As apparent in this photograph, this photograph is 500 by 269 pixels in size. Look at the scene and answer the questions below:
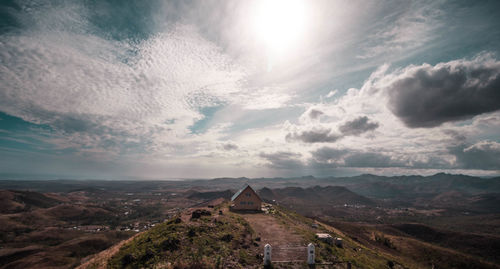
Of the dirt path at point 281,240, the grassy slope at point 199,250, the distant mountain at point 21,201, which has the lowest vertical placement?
the distant mountain at point 21,201

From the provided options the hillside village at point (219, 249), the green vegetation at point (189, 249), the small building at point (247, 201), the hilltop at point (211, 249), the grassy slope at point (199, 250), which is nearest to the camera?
the green vegetation at point (189, 249)

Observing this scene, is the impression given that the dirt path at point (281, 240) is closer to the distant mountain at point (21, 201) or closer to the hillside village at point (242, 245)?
the hillside village at point (242, 245)

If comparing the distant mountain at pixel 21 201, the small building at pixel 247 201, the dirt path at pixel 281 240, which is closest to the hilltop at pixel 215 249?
the dirt path at pixel 281 240

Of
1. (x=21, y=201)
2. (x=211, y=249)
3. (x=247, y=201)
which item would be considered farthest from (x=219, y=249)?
(x=21, y=201)

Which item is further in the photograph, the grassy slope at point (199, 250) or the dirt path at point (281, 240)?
the dirt path at point (281, 240)

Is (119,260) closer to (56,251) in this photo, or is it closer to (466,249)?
(56,251)

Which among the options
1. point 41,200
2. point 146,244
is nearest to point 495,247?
point 146,244

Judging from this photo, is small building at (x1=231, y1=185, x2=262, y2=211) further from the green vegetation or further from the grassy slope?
the green vegetation

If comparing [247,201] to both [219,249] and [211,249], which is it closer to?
[219,249]

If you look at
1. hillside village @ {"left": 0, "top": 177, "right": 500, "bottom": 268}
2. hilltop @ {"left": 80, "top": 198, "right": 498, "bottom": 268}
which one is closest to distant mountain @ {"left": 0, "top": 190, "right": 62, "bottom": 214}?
hillside village @ {"left": 0, "top": 177, "right": 500, "bottom": 268}
